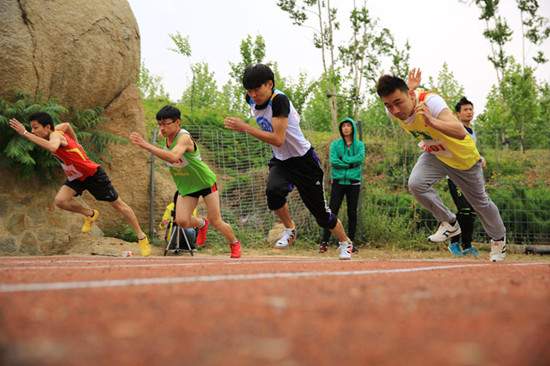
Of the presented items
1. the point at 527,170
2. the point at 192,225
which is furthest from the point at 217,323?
the point at 527,170

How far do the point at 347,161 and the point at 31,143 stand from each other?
16.9 ft

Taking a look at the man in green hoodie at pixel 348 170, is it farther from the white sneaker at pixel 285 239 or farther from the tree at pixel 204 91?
the tree at pixel 204 91

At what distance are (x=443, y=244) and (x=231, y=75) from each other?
30.0 feet

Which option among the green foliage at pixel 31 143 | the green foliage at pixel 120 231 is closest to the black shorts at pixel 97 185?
the green foliage at pixel 31 143

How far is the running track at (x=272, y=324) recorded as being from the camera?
2.59ft

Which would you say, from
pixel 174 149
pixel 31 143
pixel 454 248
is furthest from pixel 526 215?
pixel 31 143

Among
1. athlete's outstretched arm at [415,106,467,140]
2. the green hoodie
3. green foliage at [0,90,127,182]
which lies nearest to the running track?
athlete's outstretched arm at [415,106,467,140]

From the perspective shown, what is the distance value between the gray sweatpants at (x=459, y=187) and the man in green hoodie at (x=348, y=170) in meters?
2.31

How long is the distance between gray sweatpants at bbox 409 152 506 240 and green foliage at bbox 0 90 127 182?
561 cm

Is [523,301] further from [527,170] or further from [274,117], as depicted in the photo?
[527,170]

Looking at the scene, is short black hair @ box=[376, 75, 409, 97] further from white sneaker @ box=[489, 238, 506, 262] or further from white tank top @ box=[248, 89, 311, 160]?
white sneaker @ box=[489, 238, 506, 262]

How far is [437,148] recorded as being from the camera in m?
4.32

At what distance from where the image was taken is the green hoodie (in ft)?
23.1

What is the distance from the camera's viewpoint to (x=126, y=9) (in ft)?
27.1
